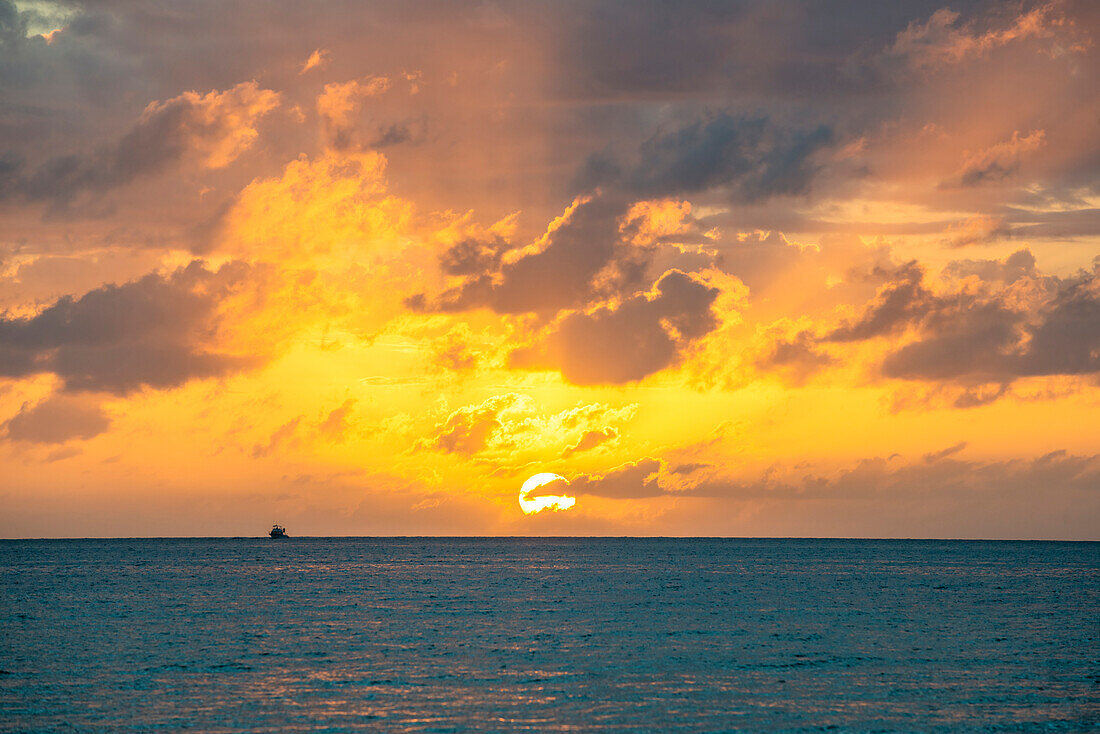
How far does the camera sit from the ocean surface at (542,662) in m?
50.7

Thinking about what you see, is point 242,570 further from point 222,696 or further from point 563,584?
point 222,696

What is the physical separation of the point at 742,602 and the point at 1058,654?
47.8 metres

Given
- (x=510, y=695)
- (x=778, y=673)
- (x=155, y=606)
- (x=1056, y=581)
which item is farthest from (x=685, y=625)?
(x=1056, y=581)

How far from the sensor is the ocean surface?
50.7 metres

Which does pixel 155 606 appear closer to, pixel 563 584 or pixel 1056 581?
pixel 563 584

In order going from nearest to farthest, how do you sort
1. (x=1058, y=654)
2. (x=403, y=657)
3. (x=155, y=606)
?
(x=403, y=657)
(x=1058, y=654)
(x=155, y=606)

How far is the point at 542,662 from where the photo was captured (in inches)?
2660

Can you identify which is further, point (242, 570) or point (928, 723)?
point (242, 570)

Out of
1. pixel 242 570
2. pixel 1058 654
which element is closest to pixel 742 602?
pixel 1058 654

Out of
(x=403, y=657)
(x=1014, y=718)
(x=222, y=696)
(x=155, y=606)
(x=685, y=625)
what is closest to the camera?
(x=1014, y=718)

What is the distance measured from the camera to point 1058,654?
244 feet

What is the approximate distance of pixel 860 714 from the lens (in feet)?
171

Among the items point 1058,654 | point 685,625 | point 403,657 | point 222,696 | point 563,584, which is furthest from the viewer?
point 563,584

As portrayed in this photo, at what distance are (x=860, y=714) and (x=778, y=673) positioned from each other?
12.3 m
